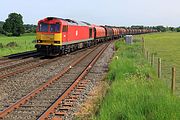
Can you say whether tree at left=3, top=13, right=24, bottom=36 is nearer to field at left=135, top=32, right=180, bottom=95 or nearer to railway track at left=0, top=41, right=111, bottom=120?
field at left=135, top=32, right=180, bottom=95

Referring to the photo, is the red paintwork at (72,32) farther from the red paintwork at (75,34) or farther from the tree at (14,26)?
the tree at (14,26)

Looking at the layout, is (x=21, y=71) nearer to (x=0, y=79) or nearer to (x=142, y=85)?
(x=0, y=79)

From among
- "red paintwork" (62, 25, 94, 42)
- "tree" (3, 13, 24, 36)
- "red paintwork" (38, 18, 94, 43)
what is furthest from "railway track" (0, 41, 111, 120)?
"tree" (3, 13, 24, 36)

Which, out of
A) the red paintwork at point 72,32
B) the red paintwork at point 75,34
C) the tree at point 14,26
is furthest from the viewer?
the tree at point 14,26

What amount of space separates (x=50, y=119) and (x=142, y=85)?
3.47m

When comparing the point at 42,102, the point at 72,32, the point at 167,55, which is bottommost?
the point at 167,55

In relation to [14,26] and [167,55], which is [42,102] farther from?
[14,26]

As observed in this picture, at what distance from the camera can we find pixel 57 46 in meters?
27.5

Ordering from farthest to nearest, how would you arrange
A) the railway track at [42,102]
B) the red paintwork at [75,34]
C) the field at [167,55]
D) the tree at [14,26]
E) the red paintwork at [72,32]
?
the tree at [14,26]
the red paintwork at [75,34]
the red paintwork at [72,32]
the field at [167,55]
the railway track at [42,102]

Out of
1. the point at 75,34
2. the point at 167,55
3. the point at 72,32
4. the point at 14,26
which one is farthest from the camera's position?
the point at 14,26

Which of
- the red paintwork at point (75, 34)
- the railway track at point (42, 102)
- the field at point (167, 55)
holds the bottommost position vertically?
the field at point (167, 55)

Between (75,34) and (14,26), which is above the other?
(14,26)

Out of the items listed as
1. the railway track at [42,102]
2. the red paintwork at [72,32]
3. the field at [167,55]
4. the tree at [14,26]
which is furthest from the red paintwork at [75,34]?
the tree at [14,26]

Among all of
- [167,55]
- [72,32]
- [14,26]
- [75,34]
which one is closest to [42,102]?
[72,32]
